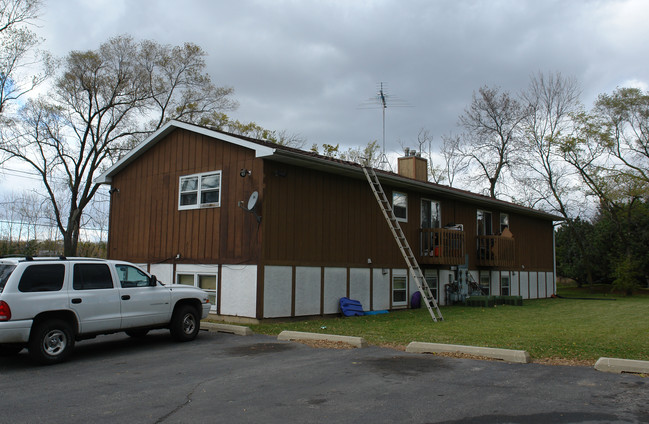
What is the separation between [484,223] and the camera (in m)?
24.4

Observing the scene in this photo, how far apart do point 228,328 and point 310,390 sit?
20.5ft

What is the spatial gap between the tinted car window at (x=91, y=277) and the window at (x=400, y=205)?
11203mm

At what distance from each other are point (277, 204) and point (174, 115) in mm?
21412

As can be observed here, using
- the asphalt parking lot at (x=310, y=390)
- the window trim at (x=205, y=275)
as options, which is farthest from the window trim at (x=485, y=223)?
the asphalt parking lot at (x=310, y=390)

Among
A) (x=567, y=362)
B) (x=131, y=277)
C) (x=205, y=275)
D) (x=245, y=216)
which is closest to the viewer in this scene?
(x=567, y=362)

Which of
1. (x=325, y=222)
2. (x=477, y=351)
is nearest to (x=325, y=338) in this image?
(x=477, y=351)

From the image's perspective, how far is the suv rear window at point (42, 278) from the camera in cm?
858

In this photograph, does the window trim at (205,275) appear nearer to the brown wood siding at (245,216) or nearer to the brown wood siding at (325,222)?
the brown wood siding at (245,216)

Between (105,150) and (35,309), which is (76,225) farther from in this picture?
(35,309)

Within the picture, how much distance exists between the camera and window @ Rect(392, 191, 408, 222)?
18.9 meters

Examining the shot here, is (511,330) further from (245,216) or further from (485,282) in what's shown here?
(485,282)

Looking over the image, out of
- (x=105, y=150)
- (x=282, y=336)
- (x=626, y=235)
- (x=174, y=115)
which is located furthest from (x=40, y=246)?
(x=626, y=235)

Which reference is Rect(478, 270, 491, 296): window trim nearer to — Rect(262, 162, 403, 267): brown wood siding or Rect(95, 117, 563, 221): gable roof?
Rect(95, 117, 563, 221): gable roof

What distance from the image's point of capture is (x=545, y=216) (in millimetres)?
28906
